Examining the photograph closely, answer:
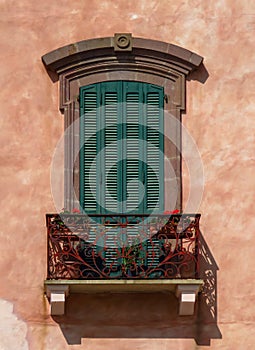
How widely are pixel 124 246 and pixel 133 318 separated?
917mm

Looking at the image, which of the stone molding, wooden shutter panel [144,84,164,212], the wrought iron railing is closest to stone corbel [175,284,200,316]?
the wrought iron railing

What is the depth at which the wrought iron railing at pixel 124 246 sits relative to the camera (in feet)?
67.1

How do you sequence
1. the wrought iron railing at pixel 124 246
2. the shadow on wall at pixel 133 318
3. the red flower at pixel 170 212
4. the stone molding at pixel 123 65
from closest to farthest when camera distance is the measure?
the wrought iron railing at pixel 124 246 < the shadow on wall at pixel 133 318 < the red flower at pixel 170 212 < the stone molding at pixel 123 65

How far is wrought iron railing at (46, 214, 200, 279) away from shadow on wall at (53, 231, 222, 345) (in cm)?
34

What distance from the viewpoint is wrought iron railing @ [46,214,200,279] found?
2045 centimetres

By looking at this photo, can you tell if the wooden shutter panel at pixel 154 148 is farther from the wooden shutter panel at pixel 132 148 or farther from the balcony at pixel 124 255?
the balcony at pixel 124 255

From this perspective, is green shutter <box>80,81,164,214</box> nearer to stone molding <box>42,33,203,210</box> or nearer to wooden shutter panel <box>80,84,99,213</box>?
wooden shutter panel <box>80,84,99,213</box>

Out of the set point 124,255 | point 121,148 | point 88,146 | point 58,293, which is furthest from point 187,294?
point 88,146

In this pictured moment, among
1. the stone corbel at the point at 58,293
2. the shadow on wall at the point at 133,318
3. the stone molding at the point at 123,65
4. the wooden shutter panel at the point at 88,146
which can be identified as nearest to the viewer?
the stone corbel at the point at 58,293

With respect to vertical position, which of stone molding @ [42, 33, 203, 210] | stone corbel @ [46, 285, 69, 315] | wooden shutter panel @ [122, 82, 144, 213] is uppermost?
stone molding @ [42, 33, 203, 210]

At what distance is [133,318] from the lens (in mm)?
20609

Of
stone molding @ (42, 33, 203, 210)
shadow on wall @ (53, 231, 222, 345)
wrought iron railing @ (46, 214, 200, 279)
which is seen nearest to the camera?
wrought iron railing @ (46, 214, 200, 279)

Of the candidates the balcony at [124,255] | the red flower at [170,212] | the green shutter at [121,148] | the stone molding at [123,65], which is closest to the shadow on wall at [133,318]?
the balcony at [124,255]

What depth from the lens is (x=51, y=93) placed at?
843 inches
